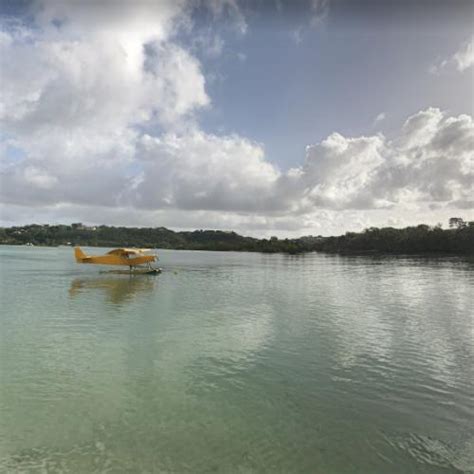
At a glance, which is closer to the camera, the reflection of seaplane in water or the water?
the water

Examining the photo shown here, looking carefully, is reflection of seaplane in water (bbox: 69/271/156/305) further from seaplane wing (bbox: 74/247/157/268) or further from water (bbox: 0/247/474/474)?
seaplane wing (bbox: 74/247/157/268)

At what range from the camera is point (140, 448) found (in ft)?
23.2

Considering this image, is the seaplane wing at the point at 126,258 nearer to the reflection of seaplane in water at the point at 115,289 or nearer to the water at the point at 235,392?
the reflection of seaplane in water at the point at 115,289

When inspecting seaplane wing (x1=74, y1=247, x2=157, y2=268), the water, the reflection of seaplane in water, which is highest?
seaplane wing (x1=74, y1=247, x2=157, y2=268)

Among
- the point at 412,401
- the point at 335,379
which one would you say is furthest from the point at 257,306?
the point at 412,401

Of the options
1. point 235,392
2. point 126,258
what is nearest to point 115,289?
point 126,258

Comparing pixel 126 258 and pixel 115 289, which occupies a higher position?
pixel 126 258

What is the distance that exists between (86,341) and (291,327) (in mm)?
8758

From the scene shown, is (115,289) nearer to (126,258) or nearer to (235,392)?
(126,258)

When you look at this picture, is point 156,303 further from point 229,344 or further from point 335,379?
point 335,379

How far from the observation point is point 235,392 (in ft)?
32.1

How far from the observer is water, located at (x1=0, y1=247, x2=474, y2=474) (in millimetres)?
6887

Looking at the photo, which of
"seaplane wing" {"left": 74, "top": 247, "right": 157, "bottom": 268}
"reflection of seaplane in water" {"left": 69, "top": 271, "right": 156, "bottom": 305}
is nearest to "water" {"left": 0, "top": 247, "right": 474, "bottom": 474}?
"reflection of seaplane in water" {"left": 69, "top": 271, "right": 156, "bottom": 305}

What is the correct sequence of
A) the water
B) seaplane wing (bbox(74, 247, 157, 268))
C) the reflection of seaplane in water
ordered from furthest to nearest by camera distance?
seaplane wing (bbox(74, 247, 157, 268)), the reflection of seaplane in water, the water
